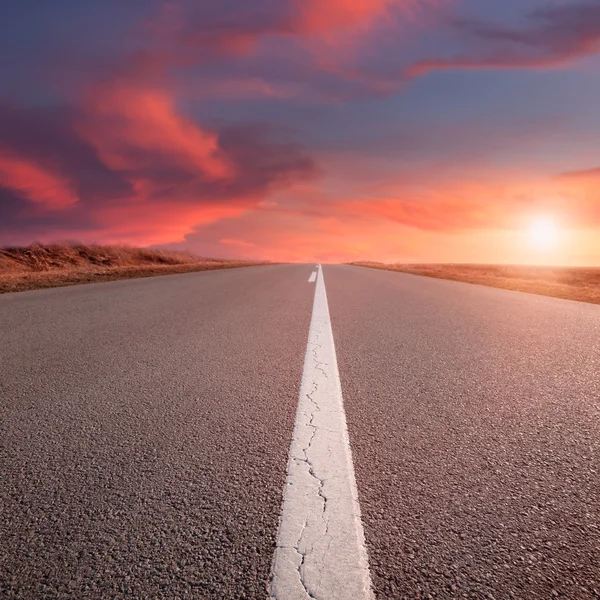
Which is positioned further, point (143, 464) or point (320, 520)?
point (143, 464)

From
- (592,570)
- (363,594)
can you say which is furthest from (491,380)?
(363,594)

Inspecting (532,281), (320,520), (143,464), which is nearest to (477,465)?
(320,520)

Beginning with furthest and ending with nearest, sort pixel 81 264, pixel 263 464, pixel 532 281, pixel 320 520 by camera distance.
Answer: pixel 81 264
pixel 532 281
pixel 263 464
pixel 320 520

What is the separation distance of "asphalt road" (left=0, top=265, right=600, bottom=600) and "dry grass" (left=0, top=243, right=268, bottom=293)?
11732mm

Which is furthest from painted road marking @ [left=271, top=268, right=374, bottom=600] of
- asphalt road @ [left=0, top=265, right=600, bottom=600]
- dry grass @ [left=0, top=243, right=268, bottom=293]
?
dry grass @ [left=0, top=243, right=268, bottom=293]

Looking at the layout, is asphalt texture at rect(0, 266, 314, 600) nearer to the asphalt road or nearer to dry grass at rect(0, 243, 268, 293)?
the asphalt road

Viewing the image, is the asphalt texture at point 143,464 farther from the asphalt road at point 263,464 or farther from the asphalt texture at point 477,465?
the asphalt texture at point 477,465

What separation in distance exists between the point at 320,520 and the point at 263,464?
1.72 ft

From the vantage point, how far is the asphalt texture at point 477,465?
4.84 feet

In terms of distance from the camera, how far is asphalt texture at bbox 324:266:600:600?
1.48 m

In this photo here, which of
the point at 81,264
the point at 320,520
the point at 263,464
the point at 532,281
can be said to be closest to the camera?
the point at 320,520

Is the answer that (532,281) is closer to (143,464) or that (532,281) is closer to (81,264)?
(143,464)

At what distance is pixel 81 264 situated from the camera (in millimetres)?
30875

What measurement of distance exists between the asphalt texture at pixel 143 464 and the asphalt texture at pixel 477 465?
480mm
